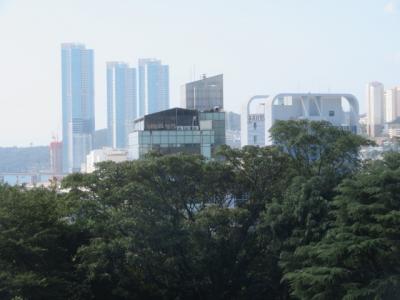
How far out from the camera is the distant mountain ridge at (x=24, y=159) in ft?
296

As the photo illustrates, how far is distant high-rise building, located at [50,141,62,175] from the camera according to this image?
8941cm

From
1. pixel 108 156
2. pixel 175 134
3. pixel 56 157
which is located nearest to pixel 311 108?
pixel 108 156

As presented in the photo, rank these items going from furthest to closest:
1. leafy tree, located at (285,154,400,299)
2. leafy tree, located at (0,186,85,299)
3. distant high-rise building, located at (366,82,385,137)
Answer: distant high-rise building, located at (366,82,385,137) → leafy tree, located at (0,186,85,299) → leafy tree, located at (285,154,400,299)

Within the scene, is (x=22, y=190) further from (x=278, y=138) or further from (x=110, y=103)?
(x=110, y=103)

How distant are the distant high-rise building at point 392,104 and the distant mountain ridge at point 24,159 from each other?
141ft

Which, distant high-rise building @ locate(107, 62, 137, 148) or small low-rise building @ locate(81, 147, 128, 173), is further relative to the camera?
distant high-rise building @ locate(107, 62, 137, 148)

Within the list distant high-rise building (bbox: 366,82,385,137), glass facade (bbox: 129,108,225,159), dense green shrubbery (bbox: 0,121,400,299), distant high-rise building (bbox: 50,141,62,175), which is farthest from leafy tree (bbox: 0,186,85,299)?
distant high-rise building (bbox: 50,141,62,175)

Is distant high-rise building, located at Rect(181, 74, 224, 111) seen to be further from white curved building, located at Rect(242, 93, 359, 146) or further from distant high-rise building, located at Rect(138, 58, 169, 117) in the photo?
distant high-rise building, located at Rect(138, 58, 169, 117)

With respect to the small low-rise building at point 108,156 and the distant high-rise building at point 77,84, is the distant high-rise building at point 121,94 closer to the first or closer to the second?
the distant high-rise building at point 77,84

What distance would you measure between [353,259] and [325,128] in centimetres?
289

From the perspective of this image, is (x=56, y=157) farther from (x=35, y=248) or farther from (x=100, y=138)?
(x=35, y=248)

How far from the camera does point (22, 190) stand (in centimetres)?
1169

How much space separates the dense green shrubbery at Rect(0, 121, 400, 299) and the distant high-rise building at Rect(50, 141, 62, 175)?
257 ft

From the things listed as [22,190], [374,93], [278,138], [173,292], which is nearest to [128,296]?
[173,292]
